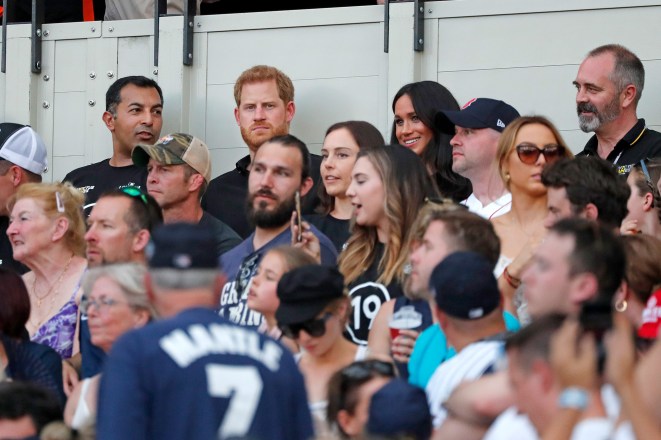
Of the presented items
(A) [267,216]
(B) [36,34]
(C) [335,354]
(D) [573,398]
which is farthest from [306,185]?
(D) [573,398]

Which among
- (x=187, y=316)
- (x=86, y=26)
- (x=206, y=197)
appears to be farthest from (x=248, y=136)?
(x=187, y=316)

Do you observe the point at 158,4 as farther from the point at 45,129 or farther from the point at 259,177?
the point at 259,177

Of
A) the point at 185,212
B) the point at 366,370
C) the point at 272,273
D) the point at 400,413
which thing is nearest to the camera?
the point at 400,413

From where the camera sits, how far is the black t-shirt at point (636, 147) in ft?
24.6

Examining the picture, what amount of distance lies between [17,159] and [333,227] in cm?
243

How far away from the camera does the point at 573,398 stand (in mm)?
3574

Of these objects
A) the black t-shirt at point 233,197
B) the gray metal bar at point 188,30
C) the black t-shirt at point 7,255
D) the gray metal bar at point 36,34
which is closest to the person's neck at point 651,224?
the black t-shirt at point 233,197

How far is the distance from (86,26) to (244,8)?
1.16 metres

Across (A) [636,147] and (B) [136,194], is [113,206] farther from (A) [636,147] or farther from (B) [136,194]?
(A) [636,147]

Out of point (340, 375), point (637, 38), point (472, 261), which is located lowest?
point (340, 375)

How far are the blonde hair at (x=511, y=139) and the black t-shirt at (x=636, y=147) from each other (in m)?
0.98

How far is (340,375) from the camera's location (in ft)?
15.3

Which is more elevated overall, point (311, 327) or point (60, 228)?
point (60, 228)

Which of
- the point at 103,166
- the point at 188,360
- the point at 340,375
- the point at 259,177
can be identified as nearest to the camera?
the point at 188,360
